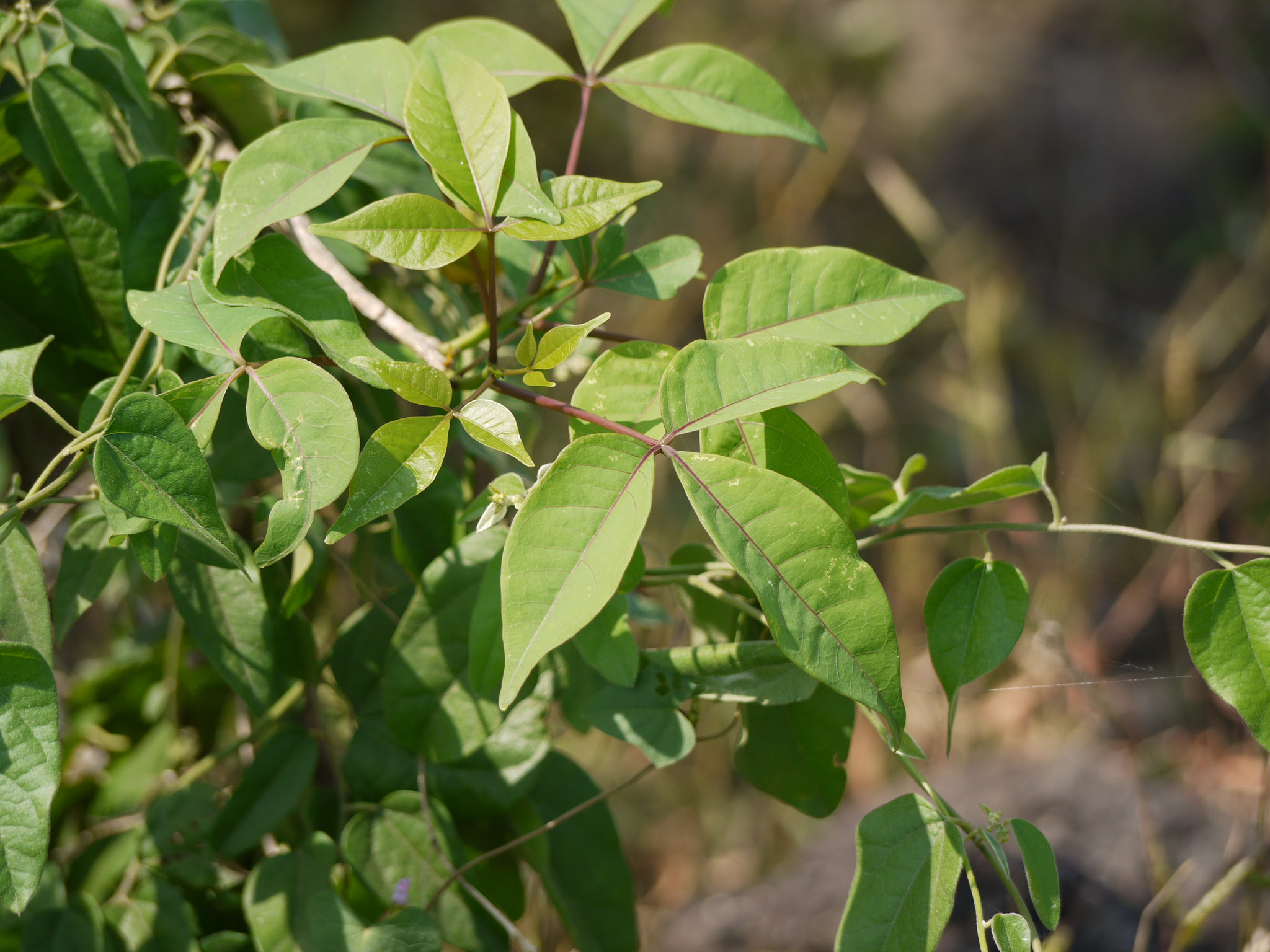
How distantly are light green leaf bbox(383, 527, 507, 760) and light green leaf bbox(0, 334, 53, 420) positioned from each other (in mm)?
198

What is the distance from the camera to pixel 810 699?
473 millimetres

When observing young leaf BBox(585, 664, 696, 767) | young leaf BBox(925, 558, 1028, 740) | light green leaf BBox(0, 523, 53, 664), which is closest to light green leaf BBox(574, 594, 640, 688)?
young leaf BBox(585, 664, 696, 767)

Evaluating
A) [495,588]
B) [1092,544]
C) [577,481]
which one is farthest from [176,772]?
[1092,544]

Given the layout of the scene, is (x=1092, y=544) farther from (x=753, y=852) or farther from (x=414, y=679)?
(x=753, y=852)

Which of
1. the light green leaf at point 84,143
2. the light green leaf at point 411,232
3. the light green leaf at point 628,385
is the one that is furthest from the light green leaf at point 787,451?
the light green leaf at point 84,143

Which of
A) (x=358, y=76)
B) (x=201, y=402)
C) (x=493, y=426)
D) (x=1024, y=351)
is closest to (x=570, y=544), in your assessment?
(x=493, y=426)

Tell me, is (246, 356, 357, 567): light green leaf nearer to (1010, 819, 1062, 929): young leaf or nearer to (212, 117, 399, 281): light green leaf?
(212, 117, 399, 281): light green leaf

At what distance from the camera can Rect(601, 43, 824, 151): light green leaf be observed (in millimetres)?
458

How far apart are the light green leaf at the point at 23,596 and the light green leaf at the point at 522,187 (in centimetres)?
26

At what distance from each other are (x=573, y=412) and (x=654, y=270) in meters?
0.14

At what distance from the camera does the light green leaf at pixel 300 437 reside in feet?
0.98

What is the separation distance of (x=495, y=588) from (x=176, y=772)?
1.50 ft

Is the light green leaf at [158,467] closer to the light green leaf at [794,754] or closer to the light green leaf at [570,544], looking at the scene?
the light green leaf at [570,544]

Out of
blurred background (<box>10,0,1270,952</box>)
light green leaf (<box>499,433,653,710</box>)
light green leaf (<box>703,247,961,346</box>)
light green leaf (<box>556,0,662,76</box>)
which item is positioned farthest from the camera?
blurred background (<box>10,0,1270,952</box>)
